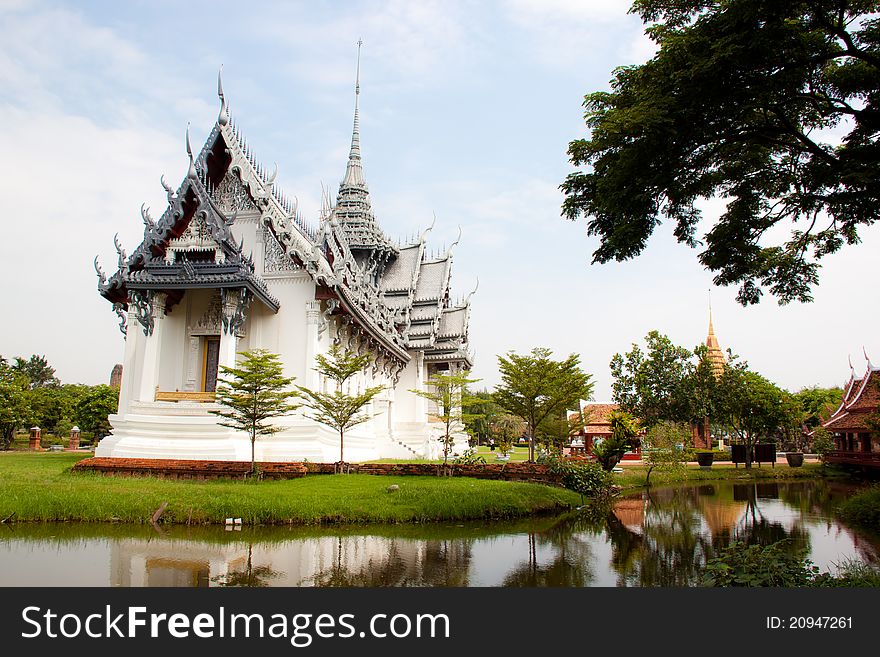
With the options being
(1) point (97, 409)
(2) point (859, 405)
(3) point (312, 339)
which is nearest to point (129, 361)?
(3) point (312, 339)

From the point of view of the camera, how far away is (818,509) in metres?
14.8

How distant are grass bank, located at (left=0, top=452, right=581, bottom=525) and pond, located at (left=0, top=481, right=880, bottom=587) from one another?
418mm

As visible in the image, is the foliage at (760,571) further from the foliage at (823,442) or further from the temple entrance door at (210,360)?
the foliage at (823,442)

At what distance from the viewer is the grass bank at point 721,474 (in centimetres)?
2262

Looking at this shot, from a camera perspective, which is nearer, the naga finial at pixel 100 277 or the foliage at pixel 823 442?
the naga finial at pixel 100 277

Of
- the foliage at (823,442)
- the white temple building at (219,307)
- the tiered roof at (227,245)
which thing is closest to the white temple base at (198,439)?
the white temple building at (219,307)

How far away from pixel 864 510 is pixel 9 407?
33.1 meters

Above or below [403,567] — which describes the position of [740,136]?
above

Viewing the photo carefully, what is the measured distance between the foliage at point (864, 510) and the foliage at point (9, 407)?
3250 cm

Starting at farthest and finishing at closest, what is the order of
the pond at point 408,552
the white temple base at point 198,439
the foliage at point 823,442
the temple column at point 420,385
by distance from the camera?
1. the foliage at point 823,442
2. the temple column at point 420,385
3. the white temple base at point 198,439
4. the pond at point 408,552

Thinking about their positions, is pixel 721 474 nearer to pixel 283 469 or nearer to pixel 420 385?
pixel 420 385

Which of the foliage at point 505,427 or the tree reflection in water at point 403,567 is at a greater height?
the foliage at point 505,427

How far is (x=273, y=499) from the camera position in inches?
401

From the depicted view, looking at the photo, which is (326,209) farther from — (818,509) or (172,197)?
(818,509)
